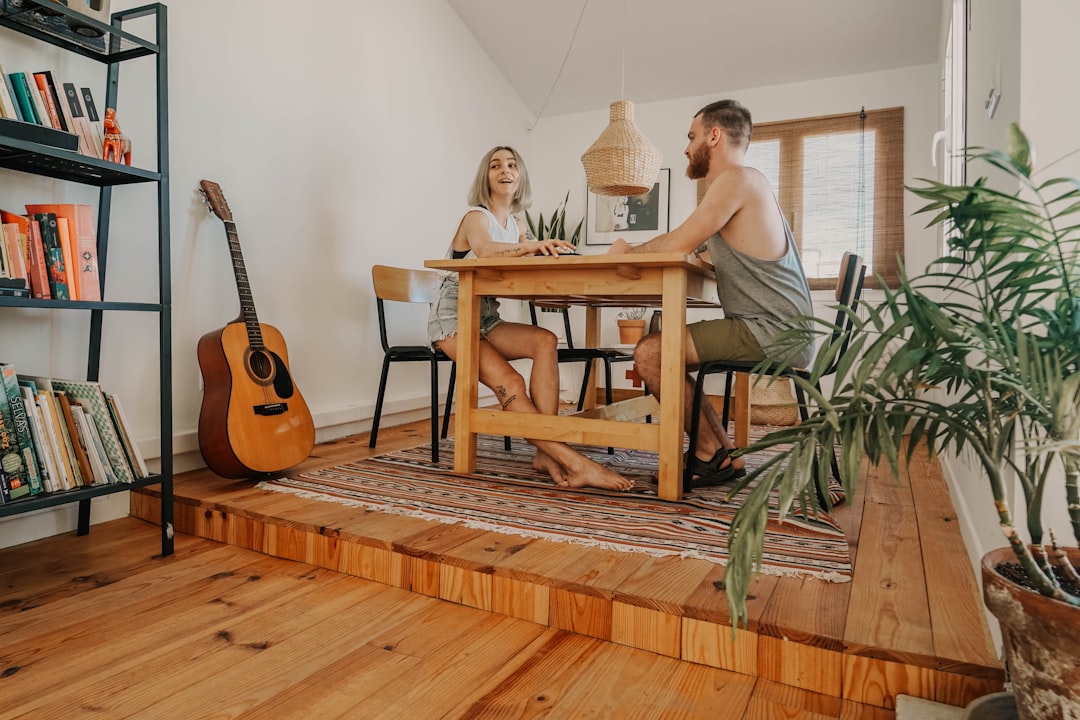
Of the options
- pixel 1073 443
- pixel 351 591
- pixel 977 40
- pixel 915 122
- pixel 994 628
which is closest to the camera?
pixel 1073 443

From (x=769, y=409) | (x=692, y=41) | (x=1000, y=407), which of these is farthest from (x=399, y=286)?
(x=1000, y=407)

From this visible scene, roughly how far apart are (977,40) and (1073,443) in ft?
5.05

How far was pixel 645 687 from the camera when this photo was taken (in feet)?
3.89

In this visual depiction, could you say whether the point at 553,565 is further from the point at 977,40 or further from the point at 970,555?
the point at 977,40

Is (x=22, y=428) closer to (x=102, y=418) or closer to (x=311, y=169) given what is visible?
(x=102, y=418)

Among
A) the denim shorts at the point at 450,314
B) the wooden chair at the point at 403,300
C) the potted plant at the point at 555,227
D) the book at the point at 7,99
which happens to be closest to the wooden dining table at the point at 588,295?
the denim shorts at the point at 450,314

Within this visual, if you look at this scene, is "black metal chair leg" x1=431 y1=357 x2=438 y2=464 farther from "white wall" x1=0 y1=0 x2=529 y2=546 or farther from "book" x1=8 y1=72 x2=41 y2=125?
"book" x1=8 y1=72 x2=41 y2=125

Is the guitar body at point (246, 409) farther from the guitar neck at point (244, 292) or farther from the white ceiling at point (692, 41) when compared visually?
the white ceiling at point (692, 41)

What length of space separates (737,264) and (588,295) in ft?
1.60

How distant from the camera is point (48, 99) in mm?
1689

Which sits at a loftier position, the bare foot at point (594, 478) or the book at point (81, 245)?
the book at point (81, 245)

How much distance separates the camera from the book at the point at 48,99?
65.8 inches

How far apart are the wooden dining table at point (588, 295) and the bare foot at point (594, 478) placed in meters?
0.10

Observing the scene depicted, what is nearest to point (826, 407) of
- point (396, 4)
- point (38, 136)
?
point (38, 136)
